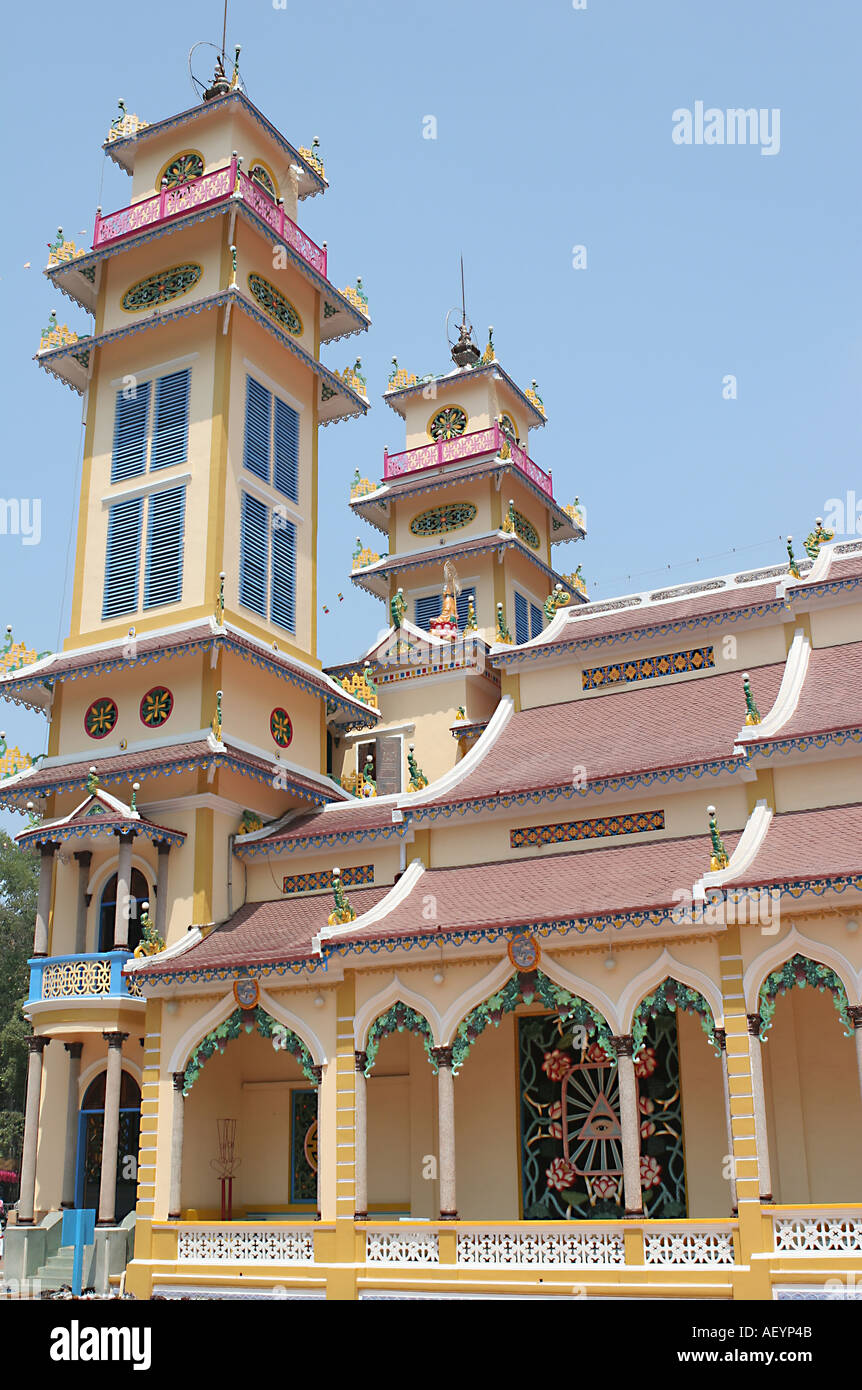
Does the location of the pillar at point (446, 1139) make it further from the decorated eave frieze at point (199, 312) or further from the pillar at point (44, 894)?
the decorated eave frieze at point (199, 312)

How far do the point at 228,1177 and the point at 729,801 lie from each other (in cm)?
1050

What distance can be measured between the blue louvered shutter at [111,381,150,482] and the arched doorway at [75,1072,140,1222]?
12492 millimetres

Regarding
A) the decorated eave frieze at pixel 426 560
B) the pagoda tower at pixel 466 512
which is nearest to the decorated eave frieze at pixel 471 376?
the pagoda tower at pixel 466 512

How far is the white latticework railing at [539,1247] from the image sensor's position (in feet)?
53.2

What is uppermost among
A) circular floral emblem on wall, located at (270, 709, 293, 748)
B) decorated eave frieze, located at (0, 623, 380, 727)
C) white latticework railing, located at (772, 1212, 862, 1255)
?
decorated eave frieze, located at (0, 623, 380, 727)

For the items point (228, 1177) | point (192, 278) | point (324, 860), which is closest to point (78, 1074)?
point (228, 1177)

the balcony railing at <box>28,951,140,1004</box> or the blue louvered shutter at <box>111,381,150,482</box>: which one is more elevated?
the blue louvered shutter at <box>111,381,150,482</box>

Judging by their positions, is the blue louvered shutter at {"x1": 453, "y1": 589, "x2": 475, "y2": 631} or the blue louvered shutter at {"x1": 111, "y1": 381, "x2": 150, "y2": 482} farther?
the blue louvered shutter at {"x1": 453, "y1": 589, "x2": 475, "y2": 631}

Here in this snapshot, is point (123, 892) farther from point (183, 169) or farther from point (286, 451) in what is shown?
point (183, 169)

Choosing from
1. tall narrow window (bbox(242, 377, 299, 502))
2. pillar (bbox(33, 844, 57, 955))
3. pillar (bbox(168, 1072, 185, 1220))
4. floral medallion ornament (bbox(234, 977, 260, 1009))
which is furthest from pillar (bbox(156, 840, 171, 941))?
tall narrow window (bbox(242, 377, 299, 502))

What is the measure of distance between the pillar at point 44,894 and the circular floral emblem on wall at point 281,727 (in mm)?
4954

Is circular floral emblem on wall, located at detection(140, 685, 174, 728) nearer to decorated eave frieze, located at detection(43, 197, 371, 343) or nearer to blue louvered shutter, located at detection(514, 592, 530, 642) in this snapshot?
decorated eave frieze, located at detection(43, 197, 371, 343)

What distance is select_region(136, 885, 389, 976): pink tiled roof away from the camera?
19.8 metres
